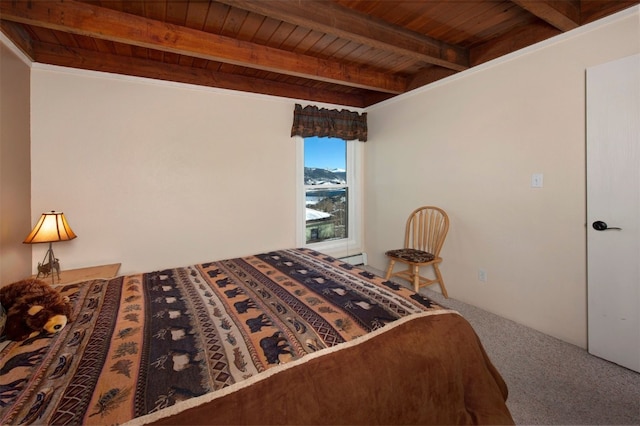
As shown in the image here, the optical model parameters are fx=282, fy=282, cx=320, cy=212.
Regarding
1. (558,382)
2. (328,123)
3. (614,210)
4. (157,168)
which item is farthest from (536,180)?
(157,168)

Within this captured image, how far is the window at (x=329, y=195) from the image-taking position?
359cm

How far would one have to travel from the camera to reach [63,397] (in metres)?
0.80

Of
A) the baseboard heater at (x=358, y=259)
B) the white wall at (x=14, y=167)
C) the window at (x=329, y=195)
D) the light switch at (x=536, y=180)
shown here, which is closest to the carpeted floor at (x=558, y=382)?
the light switch at (x=536, y=180)

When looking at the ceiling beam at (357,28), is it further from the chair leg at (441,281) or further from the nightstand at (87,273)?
the nightstand at (87,273)

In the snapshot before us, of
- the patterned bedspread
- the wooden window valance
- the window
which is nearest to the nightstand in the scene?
the patterned bedspread

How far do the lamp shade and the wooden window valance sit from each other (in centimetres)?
228

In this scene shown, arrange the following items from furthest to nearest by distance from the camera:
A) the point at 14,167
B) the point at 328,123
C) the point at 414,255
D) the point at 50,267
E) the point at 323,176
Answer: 1. the point at 323,176
2. the point at 328,123
3. the point at 414,255
4. the point at 50,267
5. the point at 14,167

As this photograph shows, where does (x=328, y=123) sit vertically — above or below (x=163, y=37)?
below

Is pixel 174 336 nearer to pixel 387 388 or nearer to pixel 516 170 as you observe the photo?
pixel 387 388

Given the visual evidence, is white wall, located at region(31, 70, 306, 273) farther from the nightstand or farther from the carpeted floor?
the carpeted floor

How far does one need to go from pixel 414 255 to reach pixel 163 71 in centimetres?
303

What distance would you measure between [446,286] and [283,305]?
7.22ft

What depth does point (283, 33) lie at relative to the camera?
225cm

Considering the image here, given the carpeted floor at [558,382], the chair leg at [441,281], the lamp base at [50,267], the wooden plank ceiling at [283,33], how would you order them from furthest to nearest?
the chair leg at [441,281]
the lamp base at [50,267]
the wooden plank ceiling at [283,33]
the carpeted floor at [558,382]
